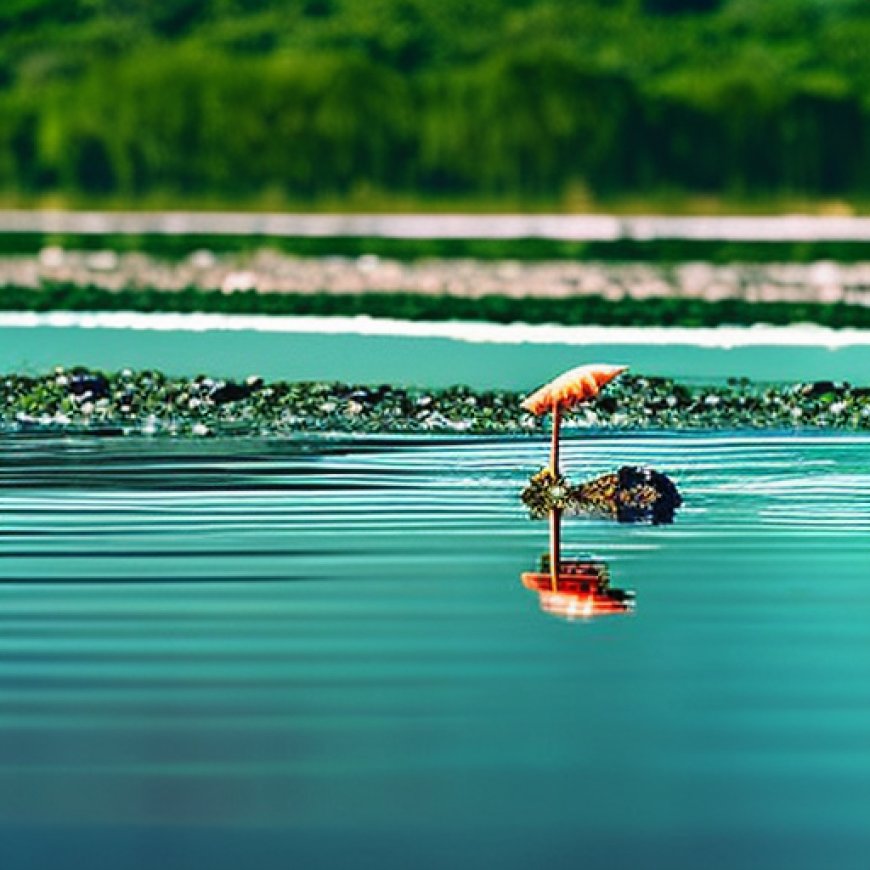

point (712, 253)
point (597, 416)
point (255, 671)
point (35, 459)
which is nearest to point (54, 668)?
point (255, 671)

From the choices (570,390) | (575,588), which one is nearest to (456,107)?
(570,390)

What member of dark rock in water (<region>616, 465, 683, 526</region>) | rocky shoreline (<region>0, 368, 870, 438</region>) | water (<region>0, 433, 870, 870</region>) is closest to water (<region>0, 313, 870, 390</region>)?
rocky shoreline (<region>0, 368, 870, 438</region>)

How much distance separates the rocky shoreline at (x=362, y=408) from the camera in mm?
31422

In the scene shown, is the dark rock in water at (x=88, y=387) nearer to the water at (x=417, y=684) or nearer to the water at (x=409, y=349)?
the water at (x=409, y=349)

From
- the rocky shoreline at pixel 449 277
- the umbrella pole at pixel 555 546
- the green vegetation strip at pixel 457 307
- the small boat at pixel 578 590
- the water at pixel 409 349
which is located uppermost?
the small boat at pixel 578 590

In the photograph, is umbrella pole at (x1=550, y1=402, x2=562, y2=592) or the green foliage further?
the green foliage

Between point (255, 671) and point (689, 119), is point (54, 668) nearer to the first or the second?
point (255, 671)

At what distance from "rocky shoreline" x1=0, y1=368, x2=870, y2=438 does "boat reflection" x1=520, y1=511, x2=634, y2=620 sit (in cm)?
1086

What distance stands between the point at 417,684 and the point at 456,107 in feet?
475

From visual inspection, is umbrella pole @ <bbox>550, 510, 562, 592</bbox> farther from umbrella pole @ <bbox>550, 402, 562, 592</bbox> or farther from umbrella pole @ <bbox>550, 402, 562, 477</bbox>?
umbrella pole @ <bbox>550, 402, 562, 477</bbox>

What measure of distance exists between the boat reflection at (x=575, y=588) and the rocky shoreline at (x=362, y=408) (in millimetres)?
10863

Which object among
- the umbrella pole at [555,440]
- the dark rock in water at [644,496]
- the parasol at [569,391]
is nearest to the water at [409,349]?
the umbrella pole at [555,440]

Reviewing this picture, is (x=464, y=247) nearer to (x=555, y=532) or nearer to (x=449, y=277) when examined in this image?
(x=449, y=277)

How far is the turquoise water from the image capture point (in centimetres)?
4059
